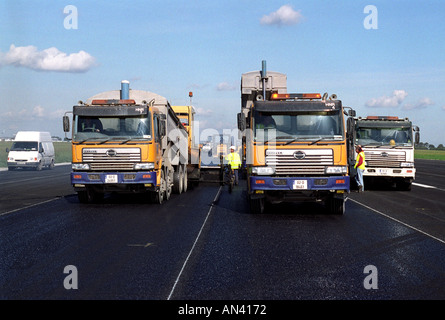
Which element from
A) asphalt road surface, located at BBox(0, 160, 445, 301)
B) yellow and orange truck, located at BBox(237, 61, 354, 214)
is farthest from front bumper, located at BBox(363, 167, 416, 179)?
yellow and orange truck, located at BBox(237, 61, 354, 214)

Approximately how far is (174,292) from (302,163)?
6.99 meters

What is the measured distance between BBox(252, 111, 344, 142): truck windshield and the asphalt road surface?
1.86 metres

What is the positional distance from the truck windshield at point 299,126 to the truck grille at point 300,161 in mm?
311

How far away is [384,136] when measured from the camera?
20.8 metres

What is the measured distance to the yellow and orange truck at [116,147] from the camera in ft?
47.1

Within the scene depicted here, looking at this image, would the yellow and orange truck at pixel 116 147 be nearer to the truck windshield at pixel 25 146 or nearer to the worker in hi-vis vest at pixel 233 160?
the worker in hi-vis vest at pixel 233 160

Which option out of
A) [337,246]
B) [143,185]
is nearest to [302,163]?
[337,246]

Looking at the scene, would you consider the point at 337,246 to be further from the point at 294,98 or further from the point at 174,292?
the point at 294,98

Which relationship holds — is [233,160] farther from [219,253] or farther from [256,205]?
→ [219,253]

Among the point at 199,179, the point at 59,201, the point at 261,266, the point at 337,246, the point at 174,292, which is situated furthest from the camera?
the point at 199,179

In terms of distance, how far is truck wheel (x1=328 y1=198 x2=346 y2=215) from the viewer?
508 inches

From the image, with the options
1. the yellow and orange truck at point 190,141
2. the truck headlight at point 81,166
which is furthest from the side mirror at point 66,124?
the yellow and orange truck at point 190,141

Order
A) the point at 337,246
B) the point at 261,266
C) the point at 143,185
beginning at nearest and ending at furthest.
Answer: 1. the point at 261,266
2. the point at 337,246
3. the point at 143,185

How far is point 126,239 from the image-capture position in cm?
926
